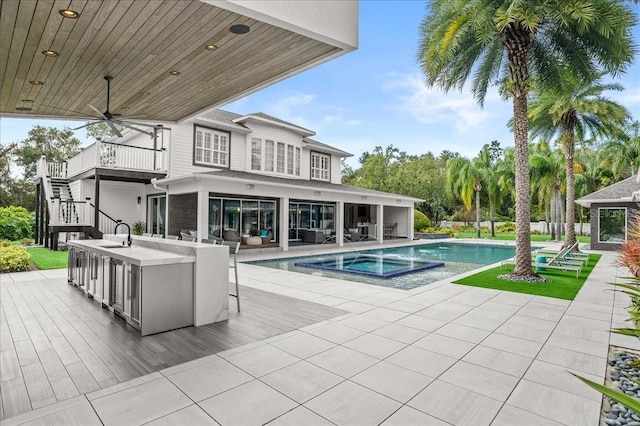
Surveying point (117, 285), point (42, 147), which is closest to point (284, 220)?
point (117, 285)

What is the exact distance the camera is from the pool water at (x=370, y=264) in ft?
33.9

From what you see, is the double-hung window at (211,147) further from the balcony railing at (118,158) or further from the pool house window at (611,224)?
the pool house window at (611,224)

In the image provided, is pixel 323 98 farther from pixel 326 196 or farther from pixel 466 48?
pixel 466 48

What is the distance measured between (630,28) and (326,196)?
1218cm

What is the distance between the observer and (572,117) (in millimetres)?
16547

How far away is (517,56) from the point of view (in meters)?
9.20

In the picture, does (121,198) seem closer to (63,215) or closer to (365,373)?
(63,215)

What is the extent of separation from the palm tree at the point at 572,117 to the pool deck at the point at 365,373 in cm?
1219

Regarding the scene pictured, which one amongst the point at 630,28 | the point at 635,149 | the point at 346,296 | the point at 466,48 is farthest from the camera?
the point at 635,149

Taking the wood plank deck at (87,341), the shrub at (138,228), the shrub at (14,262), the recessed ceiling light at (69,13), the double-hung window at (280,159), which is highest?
the double-hung window at (280,159)

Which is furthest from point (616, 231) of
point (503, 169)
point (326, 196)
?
point (326, 196)

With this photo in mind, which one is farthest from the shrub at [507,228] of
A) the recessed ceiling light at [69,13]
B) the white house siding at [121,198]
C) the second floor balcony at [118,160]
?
the recessed ceiling light at [69,13]

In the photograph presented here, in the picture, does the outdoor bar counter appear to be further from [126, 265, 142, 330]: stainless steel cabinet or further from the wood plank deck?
the wood plank deck

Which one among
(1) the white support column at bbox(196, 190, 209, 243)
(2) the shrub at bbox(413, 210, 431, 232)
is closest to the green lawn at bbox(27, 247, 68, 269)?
(1) the white support column at bbox(196, 190, 209, 243)
